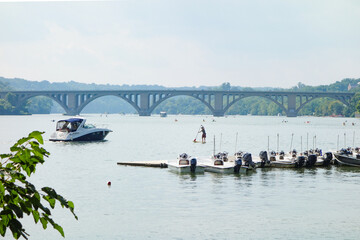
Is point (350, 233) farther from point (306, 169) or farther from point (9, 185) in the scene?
point (306, 169)

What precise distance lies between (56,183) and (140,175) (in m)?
5.94

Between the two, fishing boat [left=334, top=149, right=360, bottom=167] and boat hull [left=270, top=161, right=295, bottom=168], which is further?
fishing boat [left=334, top=149, right=360, bottom=167]

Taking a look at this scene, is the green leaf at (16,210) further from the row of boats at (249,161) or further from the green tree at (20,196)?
the row of boats at (249,161)

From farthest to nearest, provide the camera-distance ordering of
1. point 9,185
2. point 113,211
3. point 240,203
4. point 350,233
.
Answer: point 240,203
point 113,211
point 350,233
point 9,185

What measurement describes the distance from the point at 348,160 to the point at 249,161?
9.98 metres

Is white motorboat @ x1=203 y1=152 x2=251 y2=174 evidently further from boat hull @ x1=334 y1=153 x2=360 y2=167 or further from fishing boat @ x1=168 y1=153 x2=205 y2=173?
boat hull @ x1=334 y1=153 x2=360 y2=167

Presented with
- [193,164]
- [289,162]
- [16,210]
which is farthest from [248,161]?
[16,210]

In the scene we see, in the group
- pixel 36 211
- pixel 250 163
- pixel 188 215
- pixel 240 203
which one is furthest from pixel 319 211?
pixel 36 211

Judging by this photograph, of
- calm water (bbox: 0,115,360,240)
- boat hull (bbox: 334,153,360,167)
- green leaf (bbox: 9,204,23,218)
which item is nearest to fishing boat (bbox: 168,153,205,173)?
calm water (bbox: 0,115,360,240)

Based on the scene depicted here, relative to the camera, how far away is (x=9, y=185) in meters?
6.27

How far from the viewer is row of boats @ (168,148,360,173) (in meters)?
40.8

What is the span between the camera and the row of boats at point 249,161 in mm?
40844

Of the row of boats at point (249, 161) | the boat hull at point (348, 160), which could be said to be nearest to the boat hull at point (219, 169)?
the row of boats at point (249, 161)

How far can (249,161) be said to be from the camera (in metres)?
42.6
